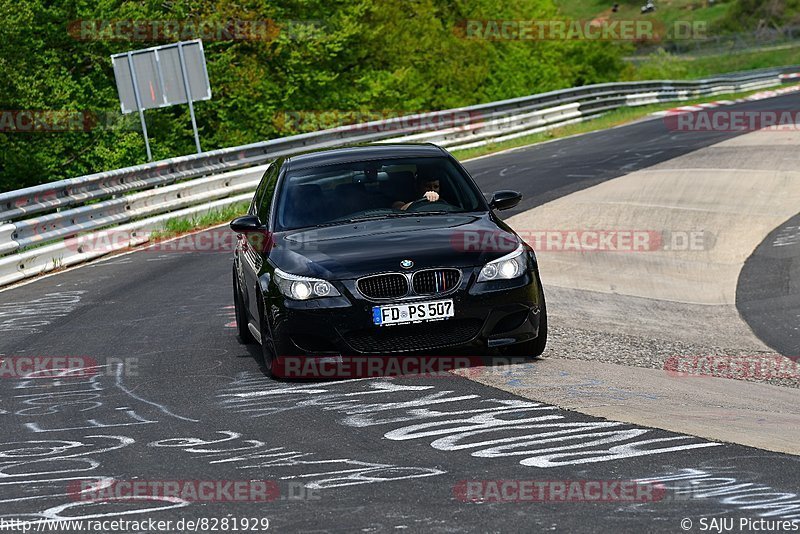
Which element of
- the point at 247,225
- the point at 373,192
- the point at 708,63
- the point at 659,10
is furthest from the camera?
the point at 659,10

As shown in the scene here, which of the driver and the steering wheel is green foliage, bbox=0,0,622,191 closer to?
the driver

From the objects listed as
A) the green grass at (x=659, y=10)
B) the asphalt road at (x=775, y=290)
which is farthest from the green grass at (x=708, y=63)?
the asphalt road at (x=775, y=290)

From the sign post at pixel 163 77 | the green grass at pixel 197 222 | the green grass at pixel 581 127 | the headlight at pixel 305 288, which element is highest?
the sign post at pixel 163 77

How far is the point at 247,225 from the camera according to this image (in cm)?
946

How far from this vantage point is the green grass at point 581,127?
104 ft

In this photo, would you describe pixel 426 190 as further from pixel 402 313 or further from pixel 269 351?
pixel 269 351

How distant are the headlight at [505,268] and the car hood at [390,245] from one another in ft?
0.15

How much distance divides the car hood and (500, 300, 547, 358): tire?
0.56m

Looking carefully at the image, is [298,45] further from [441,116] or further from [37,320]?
[37,320]

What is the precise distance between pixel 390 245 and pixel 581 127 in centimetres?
2961

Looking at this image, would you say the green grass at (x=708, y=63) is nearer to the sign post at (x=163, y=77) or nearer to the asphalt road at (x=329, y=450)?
the sign post at (x=163, y=77)

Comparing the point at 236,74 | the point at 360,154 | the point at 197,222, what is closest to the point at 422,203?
the point at 360,154

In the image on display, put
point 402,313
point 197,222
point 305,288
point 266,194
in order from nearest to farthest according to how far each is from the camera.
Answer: point 402,313 < point 305,288 < point 266,194 < point 197,222

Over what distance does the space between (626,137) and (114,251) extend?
16233mm
